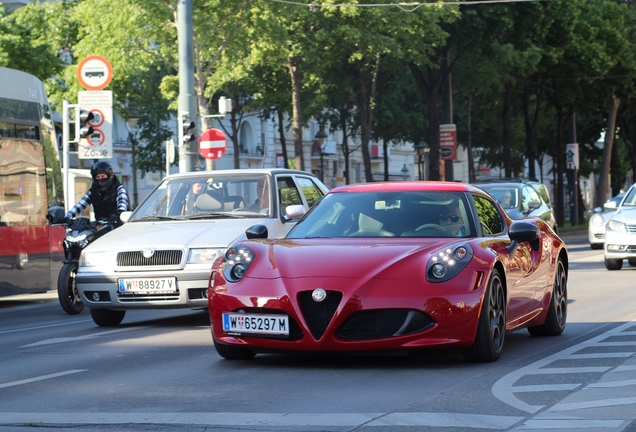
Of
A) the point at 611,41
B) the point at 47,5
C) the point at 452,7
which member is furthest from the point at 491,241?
the point at 611,41

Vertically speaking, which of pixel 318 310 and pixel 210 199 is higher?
pixel 210 199

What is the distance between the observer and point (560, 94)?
5250 centimetres

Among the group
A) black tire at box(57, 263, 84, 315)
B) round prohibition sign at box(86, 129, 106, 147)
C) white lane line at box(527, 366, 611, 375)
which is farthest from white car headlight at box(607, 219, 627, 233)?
white lane line at box(527, 366, 611, 375)

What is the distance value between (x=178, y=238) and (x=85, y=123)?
10220 millimetres

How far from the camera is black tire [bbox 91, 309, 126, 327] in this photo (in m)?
12.9

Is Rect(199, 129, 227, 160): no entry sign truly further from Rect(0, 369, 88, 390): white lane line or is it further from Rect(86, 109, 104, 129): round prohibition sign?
Rect(0, 369, 88, 390): white lane line

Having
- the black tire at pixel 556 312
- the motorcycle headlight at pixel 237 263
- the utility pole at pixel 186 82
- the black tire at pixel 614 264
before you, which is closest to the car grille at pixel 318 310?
the motorcycle headlight at pixel 237 263

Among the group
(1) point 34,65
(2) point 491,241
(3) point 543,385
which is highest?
(1) point 34,65

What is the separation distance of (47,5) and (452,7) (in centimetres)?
1269

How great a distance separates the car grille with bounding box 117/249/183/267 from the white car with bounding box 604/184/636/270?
1039 centimetres

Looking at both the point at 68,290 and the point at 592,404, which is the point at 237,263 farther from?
the point at 68,290

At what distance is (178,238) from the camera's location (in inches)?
485

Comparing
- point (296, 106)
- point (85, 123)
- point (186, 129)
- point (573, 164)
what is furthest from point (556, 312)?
point (573, 164)

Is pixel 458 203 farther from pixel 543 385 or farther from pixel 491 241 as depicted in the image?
pixel 543 385
